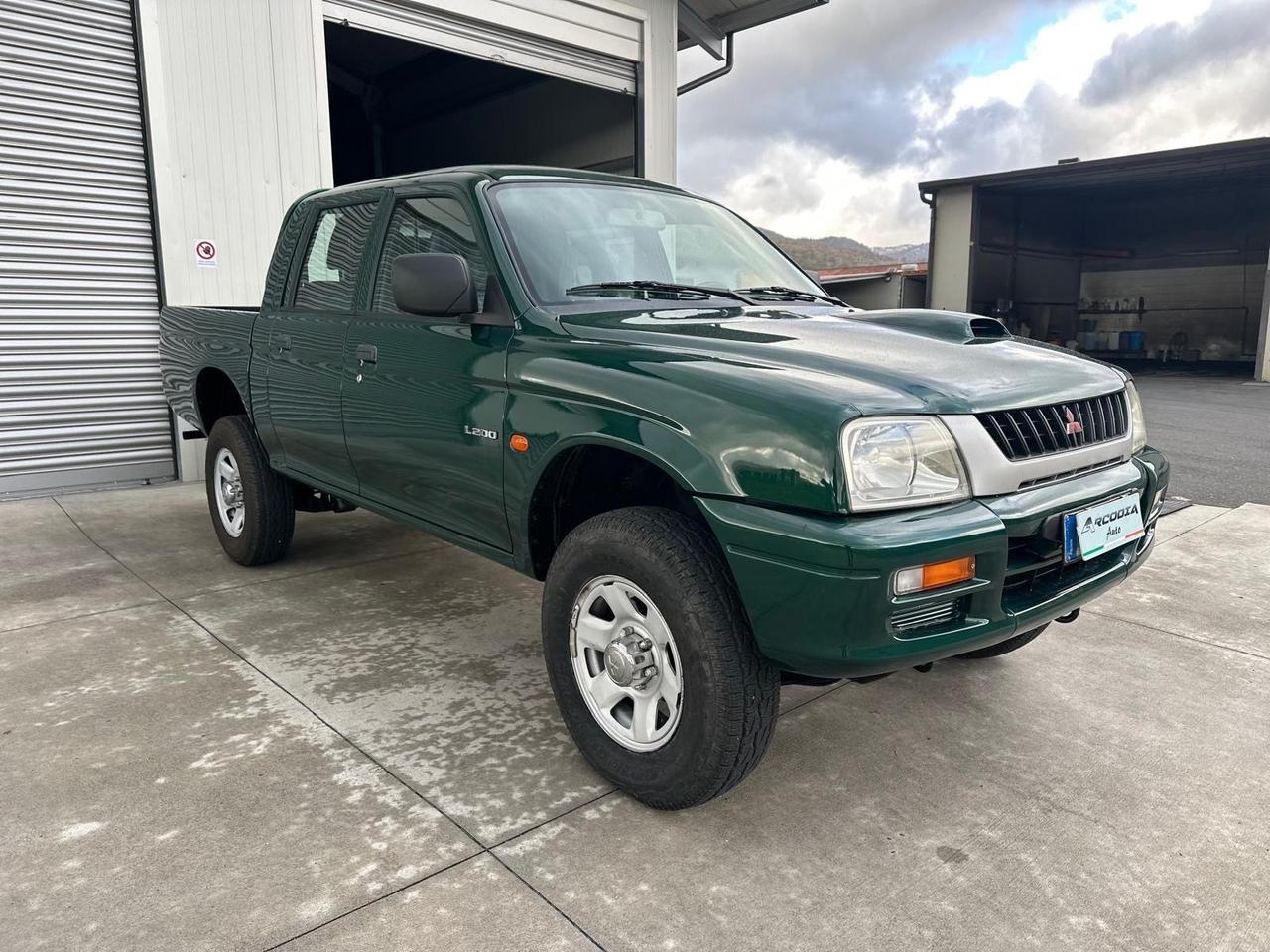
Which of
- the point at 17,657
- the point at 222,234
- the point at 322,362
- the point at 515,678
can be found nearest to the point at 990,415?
the point at 515,678

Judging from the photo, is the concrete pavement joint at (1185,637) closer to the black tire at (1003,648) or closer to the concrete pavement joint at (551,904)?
the black tire at (1003,648)

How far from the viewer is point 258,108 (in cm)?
677

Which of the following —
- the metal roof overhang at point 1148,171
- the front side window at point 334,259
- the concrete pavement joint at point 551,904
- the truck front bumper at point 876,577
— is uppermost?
the metal roof overhang at point 1148,171

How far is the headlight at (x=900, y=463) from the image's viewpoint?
77.6 inches

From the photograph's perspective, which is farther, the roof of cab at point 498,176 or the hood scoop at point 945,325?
the roof of cab at point 498,176

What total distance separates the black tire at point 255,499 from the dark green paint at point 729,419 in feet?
2.15

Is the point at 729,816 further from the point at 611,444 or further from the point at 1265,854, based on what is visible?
the point at 1265,854

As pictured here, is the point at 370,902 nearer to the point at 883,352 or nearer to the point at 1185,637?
the point at 883,352

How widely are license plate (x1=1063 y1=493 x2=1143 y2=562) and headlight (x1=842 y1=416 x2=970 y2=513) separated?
14.6 inches

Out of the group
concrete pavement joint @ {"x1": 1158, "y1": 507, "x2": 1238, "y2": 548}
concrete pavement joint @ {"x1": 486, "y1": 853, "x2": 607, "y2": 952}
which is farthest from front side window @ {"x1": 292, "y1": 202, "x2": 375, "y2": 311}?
concrete pavement joint @ {"x1": 1158, "y1": 507, "x2": 1238, "y2": 548}

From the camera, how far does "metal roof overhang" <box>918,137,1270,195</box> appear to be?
17281 mm

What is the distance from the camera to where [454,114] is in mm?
13555

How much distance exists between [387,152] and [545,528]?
1448 cm

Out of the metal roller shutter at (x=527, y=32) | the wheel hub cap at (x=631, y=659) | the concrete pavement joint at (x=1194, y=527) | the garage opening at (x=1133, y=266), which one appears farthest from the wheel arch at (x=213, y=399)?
the garage opening at (x=1133, y=266)
